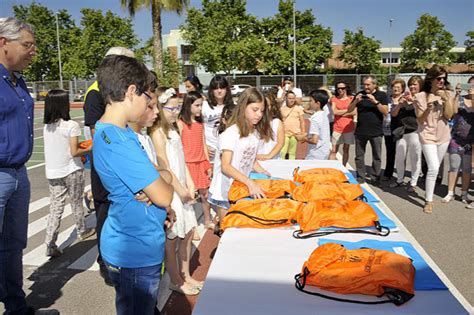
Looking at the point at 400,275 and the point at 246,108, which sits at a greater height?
the point at 246,108

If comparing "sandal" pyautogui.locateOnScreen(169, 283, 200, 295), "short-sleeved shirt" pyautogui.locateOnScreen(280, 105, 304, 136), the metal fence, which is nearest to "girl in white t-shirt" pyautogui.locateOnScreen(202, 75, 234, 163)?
"short-sleeved shirt" pyautogui.locateOnScreen(280, 105, 304, 136)

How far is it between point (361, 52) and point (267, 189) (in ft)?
151

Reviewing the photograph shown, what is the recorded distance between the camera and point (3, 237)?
2.96 meters

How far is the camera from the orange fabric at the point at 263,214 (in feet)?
9.47

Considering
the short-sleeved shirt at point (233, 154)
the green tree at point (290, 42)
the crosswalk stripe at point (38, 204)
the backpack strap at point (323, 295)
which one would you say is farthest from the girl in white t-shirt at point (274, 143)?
the green tree at point (290, 42)

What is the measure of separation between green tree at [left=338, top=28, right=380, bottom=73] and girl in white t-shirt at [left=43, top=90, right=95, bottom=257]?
1793 inches

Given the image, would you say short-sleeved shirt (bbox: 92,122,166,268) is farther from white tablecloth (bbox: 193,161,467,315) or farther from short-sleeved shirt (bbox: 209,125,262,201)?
short-sleeved shirt (bbox: 209,125,262,201)

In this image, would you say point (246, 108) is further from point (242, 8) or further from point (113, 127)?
point (242, 8)

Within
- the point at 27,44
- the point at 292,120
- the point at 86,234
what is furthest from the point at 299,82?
the point at 27,44

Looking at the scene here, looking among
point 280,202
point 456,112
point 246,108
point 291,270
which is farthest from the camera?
point 456,112

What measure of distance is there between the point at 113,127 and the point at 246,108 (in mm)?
1853

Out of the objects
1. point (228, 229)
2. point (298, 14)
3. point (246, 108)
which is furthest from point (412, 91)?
point (298, 14)

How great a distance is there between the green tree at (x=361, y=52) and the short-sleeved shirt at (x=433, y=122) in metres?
42.4

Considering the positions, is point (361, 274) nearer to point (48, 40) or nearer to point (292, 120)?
point (292, 120)
